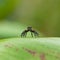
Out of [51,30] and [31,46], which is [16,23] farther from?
[31,46]

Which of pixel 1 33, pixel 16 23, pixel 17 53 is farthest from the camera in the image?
pixel 16 23

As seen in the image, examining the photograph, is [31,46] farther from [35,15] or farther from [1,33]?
[35,15]

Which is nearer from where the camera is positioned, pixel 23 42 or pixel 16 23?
pixel 23 42

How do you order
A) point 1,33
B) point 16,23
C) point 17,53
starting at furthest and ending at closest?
point 16,23 < point 1,33 < point 17,53

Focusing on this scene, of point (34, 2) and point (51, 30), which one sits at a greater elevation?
point (34, 2)

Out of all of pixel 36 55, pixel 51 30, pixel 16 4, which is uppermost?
pixel 16 4

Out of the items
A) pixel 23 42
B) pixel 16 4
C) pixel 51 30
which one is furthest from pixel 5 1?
pixel 23 42
